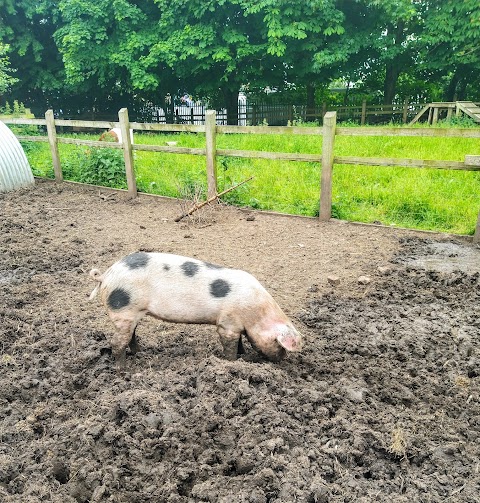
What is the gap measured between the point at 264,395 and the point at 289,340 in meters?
0.36

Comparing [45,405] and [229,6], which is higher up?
[229,6]

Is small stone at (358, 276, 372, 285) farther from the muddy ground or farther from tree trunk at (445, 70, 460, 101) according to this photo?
tree trunk at (445, 70, 460, 101)

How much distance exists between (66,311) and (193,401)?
1.78m

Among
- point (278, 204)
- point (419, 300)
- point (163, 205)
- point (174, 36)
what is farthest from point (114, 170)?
point (174, 36)

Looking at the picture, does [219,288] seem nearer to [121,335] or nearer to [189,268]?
[189,268]

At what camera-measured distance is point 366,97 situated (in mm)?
23781

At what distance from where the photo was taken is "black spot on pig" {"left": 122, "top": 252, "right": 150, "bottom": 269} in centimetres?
292

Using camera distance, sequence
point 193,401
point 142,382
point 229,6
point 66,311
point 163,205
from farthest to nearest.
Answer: point 229,6 < point 163,205 < point 66,311 < point 142,382 < point 193,401

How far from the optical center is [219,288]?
9.29ft

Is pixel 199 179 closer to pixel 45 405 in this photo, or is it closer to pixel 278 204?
pixel 278 204

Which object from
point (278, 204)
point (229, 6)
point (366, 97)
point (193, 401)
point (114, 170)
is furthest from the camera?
point (366, 97)

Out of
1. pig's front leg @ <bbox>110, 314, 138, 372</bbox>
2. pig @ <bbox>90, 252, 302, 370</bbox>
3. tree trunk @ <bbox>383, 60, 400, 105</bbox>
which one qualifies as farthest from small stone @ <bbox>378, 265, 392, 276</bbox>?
tree trunk @ <bbox>383, 60, 400, 105</bbox>

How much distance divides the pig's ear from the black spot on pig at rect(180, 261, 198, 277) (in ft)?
2.18

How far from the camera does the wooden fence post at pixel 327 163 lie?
583cm
